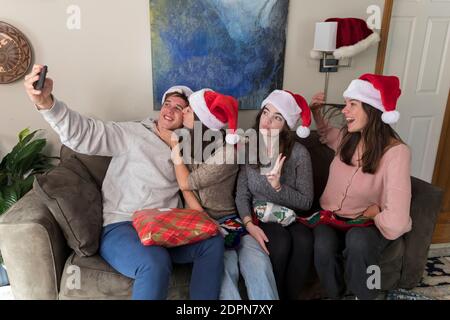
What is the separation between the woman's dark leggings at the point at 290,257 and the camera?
5.20ft

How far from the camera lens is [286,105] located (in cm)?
169

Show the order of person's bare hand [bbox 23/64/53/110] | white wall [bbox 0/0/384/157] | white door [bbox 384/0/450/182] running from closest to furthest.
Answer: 1. person's bare hand [bbox 23/64/53/110]
2. white wall [bbox 0/0/384/157]
3. white door [bbox 384/0/450/182]

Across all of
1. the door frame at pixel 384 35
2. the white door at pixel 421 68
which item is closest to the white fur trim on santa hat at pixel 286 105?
the door frame at pixel 384 35

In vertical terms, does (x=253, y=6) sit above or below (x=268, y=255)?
above

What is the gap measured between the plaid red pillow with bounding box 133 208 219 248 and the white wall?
927 millimetres

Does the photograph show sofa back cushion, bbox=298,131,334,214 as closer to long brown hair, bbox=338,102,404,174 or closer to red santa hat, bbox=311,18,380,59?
long brown hair, bbox=338,102,404,174

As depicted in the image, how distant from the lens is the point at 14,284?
4.74 feet

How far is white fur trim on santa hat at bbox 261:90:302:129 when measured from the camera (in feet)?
5.55

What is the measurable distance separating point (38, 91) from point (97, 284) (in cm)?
81

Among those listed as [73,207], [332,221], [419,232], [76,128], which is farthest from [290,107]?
[73,207]

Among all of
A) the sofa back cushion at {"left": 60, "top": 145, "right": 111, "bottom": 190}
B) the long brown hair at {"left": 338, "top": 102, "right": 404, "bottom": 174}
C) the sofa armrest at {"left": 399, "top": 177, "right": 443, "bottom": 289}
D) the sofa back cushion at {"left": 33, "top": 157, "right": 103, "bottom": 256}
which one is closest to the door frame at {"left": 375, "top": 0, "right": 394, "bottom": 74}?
the long brown hair at {"left": 338, "top": 102, "right": 404, "bottom": 174}
